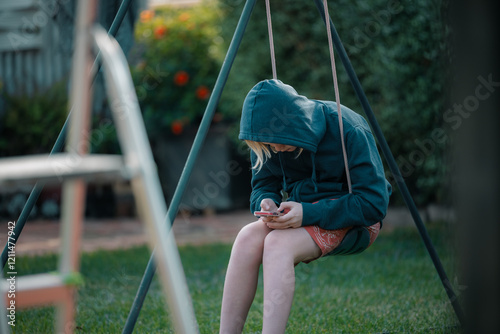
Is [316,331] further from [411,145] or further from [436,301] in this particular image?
[411,145]

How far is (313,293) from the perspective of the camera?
3.22 metres

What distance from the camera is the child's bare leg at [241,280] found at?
1.91 meters

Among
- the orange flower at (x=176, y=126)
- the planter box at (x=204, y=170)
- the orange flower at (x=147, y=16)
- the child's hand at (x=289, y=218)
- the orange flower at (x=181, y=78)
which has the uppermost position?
the orange flower at (x=147, y=16)

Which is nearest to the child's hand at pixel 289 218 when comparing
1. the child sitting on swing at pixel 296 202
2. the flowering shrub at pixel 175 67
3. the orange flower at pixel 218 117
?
the child sitting on swing at pixel 296 202

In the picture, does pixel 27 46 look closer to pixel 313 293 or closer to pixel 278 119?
pixel 313 293

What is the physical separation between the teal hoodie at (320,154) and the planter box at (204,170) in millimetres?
3987

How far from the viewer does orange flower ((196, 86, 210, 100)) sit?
19.2ft

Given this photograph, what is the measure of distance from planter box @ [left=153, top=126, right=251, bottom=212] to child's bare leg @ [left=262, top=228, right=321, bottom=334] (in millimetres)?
4201

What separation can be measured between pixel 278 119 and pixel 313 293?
1.57m

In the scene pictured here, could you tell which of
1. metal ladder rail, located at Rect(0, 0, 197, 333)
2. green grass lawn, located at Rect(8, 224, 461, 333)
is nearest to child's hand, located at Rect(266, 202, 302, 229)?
green grass lawn, located at Rect(8, 224, 461, 333)

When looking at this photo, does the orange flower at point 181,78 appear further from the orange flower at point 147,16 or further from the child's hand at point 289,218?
the child's hand at point 289,218

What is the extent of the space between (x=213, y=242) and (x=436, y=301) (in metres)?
2.15

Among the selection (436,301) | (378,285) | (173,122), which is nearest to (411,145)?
(378,285)

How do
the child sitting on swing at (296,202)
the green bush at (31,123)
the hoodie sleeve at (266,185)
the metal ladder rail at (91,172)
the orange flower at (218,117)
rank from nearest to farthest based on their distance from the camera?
the metal ladder rail at (91,172) → the child sitting on swing at (296,202) → the hoodie sleeve at (266,185) → the green bush at (31,123) → the orange flower at (218,117)
